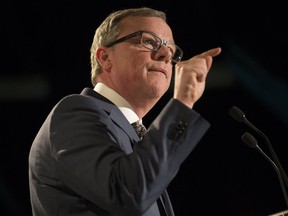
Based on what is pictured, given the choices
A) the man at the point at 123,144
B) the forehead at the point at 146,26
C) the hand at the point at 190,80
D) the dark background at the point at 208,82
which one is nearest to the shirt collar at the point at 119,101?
the man at the point at 123,144

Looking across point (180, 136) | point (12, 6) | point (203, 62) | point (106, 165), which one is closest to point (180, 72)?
point (203, 62)

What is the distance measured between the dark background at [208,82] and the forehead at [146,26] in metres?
1.76

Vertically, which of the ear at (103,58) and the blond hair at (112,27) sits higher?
the blond hair at (112,27)

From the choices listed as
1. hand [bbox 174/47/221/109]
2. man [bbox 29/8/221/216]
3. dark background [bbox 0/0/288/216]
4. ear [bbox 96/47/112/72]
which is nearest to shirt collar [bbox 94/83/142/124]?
man [bbox 29/8/221/216]

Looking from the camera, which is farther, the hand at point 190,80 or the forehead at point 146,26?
the forehead at point 146,26

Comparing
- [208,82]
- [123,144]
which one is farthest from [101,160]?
[208,82]

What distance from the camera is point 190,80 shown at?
1.36 metres

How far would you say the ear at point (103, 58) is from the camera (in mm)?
1975

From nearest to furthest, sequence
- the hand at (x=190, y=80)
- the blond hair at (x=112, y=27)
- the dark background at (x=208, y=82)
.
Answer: the hand at (x=190, y=80)
the blond hair at (x=112, y=27)
the dark background at (x=208, y=82)

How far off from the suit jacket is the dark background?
2.17 meters

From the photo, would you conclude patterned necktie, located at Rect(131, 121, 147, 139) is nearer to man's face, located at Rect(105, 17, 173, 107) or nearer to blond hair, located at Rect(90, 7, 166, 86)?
man's face, located at Rect(105, 17, 173, 107)

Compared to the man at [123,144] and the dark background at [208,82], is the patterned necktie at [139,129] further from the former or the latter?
the dark background at [208,82]

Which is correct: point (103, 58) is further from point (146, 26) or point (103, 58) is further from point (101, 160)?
point (101, 160)

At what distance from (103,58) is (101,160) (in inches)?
30.5
